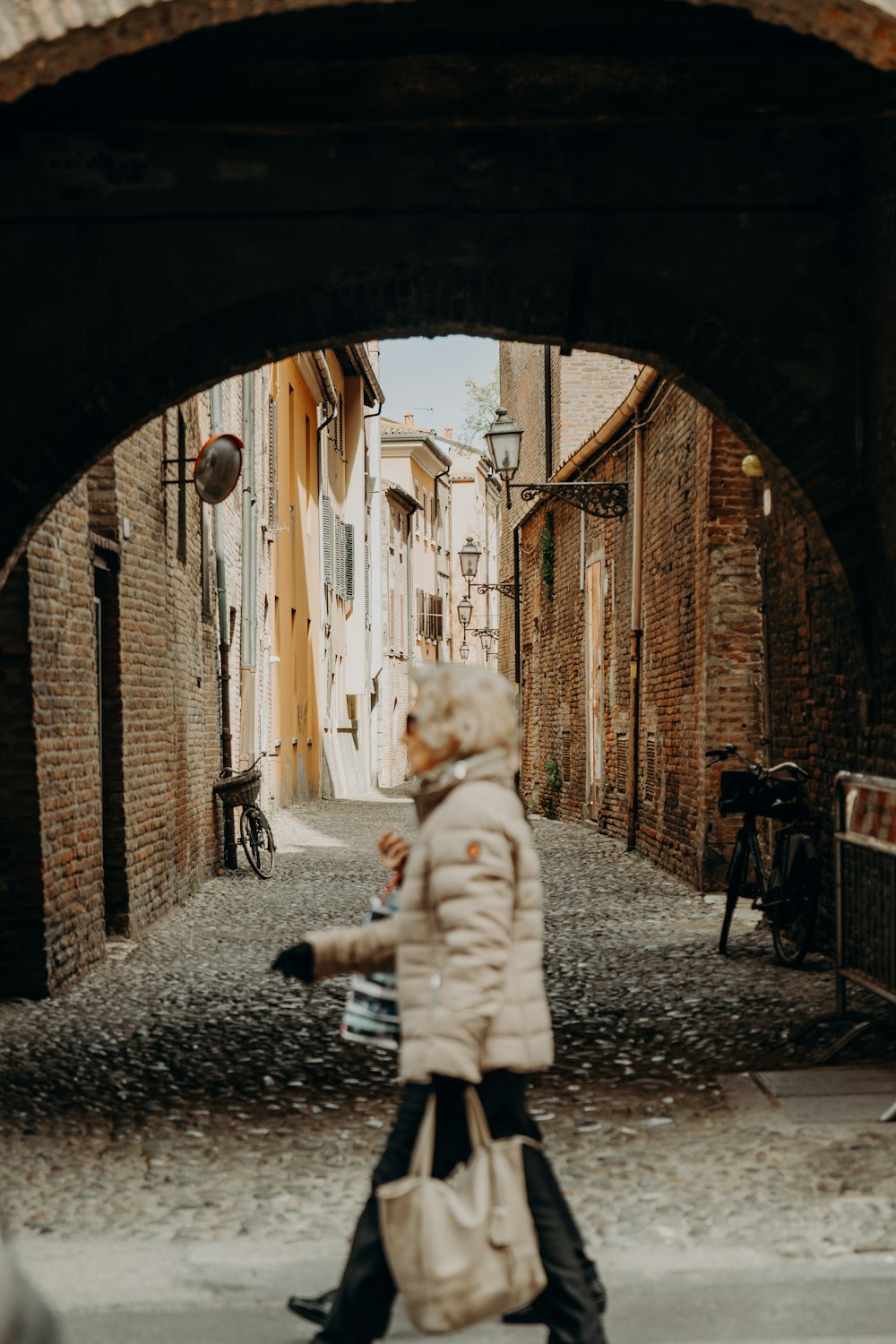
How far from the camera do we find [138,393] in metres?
8.28

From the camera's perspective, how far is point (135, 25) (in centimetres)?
513

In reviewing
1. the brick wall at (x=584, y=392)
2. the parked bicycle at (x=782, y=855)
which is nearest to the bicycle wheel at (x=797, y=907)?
the parked bicycle at (x=782, y=855)

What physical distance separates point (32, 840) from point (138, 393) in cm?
243

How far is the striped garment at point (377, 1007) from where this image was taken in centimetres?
373

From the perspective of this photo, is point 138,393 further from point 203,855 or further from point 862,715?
point 203,855

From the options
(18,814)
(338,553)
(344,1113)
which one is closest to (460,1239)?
(344,1113)

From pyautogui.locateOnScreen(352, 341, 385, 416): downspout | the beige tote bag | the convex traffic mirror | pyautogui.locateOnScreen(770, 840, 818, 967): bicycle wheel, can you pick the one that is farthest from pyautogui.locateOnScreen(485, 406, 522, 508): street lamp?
the beige tote bag

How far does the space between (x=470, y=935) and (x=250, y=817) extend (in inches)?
487

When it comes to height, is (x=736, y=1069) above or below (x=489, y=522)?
below

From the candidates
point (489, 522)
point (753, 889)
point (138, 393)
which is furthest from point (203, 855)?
point (489, 522)

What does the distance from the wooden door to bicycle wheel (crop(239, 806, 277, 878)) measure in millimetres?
5844

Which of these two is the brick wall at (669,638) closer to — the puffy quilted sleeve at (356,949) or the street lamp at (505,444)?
the street lamp at (505,444)

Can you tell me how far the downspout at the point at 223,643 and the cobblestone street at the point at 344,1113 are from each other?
519 centimetres

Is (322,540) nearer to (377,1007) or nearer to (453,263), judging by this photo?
(453,263)
